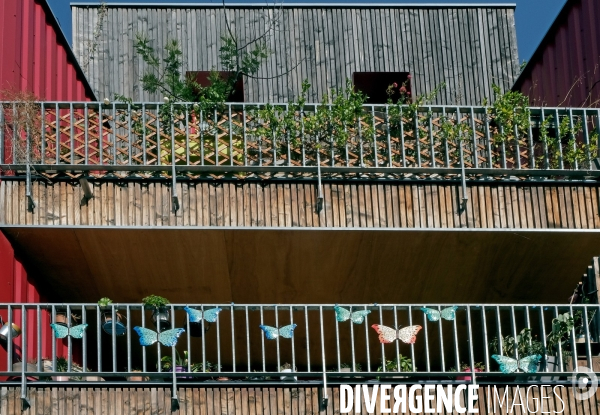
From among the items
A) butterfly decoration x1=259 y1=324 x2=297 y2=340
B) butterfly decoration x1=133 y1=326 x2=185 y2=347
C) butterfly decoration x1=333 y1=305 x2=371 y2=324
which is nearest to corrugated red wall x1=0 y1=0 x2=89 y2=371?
butterfly decoration x1=133 y1=326 x2=185 y2=347

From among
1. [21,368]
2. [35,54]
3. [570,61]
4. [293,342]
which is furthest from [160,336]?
[570,61]

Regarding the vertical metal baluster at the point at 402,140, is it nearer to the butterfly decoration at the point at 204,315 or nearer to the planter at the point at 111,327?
the butterfly decoration at the point at 204,315

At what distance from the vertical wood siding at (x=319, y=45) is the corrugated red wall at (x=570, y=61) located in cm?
296

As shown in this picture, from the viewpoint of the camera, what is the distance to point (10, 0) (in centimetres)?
1433

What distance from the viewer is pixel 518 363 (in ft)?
42.3

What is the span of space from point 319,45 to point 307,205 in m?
7.74

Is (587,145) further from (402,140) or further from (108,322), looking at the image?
(108,322)

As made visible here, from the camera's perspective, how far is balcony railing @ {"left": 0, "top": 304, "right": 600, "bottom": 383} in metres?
12.5

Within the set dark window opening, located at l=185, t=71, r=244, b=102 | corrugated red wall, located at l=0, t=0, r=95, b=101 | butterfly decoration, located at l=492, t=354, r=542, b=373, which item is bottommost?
butterfly decoration, located at l=492, t=354, r=542, b=373

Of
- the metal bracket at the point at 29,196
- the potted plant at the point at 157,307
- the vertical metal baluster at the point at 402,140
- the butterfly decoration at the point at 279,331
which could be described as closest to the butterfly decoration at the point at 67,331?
the potted plant at the point at 157,307

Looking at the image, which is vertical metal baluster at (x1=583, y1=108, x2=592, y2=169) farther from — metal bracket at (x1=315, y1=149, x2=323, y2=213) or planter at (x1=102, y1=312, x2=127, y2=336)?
planter at (x1=102, y1=312, x2=127, y2=336)

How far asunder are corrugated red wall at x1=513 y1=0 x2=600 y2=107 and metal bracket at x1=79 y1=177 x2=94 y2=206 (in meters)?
6.17

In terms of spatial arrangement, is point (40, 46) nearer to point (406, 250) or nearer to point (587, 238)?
point (406, 250)

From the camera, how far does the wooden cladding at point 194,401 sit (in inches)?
485
